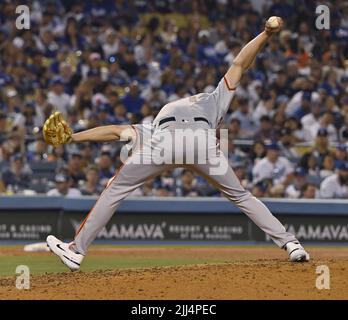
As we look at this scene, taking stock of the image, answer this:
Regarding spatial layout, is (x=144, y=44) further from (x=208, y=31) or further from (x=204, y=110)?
(x=204, y=110)

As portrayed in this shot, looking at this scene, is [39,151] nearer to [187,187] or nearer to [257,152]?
[187,187]

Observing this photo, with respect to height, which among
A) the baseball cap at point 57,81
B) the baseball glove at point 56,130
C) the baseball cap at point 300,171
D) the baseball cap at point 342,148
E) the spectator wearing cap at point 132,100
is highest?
the baseball cap at point 57,81

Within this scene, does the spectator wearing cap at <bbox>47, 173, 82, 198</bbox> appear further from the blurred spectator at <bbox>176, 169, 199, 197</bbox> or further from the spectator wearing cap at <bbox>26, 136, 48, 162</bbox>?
the blurred spectator at <bbox>176, 169, 199, 197</bbox>

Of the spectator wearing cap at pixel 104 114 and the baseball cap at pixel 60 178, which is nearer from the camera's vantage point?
the baseball cap at pixel 60 178

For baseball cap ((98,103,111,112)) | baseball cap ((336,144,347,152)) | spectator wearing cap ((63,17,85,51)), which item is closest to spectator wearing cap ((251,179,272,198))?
baseball cap ((336,144,347,152))

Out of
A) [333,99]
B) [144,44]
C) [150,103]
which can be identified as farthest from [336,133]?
[144,44]

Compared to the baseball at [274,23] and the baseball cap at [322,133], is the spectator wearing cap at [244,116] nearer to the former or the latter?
the baseball cap at [322,133]

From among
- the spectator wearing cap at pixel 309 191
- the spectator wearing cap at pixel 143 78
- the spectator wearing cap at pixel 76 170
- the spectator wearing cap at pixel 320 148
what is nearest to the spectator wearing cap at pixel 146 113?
the spectator wearing cap at pixel 143 78
